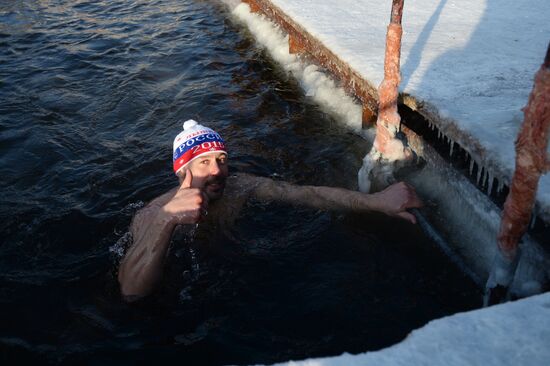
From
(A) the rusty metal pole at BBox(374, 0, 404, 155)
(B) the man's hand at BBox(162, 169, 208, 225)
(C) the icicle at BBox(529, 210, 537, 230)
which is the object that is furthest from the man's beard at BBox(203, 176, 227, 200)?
(C) the icicle at BBox(529, 210, 537, 230)

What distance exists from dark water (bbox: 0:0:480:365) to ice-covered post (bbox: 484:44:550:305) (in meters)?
0.73

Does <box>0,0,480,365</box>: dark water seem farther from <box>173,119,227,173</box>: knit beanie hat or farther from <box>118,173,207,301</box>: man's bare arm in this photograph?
<box>173,119,227,173</box>: knit beanie hat

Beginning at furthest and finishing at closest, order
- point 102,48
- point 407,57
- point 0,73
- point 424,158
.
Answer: point 102,48
point 0,73
point 407,57
point 424,158

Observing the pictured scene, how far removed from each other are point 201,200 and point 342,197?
4.38 feet

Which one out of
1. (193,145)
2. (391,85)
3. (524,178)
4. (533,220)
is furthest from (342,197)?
(524,178)

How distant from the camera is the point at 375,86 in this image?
15.8 ft

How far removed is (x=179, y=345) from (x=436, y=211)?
2.22 meters

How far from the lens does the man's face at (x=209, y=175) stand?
4.29 meters

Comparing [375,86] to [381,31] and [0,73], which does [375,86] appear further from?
[0,73]

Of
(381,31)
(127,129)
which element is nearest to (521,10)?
(381,31)

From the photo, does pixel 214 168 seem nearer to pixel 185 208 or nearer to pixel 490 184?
pixel 185 208

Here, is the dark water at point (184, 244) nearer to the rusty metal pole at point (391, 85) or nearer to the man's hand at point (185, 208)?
the rusty metal pole at point (391, 85)

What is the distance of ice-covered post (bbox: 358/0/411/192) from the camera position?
412 centimetres

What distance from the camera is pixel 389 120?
14.1 ft
